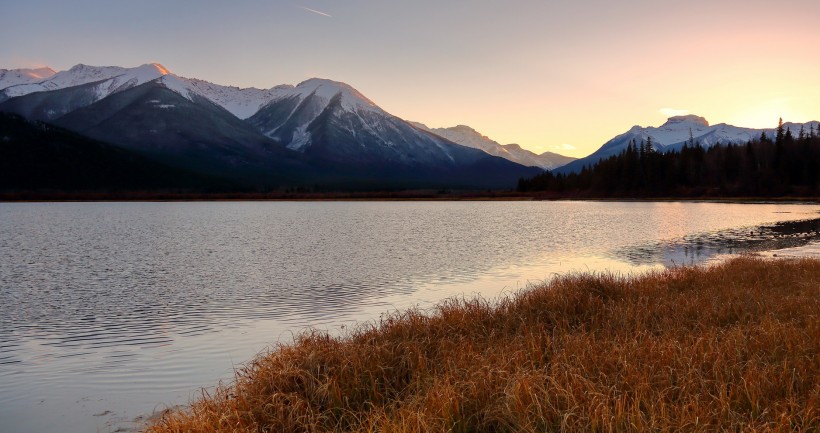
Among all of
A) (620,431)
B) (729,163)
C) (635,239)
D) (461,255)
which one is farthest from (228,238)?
(729,163)

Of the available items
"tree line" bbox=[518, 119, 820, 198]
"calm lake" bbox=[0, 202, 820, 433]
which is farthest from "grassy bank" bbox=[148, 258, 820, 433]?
"tree line" bbox=[518, 119, 820, 198]

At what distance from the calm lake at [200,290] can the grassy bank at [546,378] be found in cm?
357

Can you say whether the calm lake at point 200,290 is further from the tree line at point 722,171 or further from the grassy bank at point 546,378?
the tree line at point 722,171

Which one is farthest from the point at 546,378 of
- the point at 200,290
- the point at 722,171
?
the point at 722,171

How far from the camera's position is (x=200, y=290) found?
2692 centimetres

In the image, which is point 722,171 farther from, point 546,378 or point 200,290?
point 546,378

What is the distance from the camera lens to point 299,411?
9.27 metres

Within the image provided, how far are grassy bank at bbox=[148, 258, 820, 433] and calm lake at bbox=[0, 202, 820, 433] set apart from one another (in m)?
3.57

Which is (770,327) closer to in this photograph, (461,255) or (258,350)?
(258,350)

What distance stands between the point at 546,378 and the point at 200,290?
71.4ft

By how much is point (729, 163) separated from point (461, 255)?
15597 centimetres

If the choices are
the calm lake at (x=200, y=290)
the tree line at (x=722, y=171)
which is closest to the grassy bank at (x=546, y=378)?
the calm lake at (x=200, y=290)

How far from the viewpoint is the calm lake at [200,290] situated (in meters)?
13.4

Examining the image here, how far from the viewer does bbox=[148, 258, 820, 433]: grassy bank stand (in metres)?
8.13
